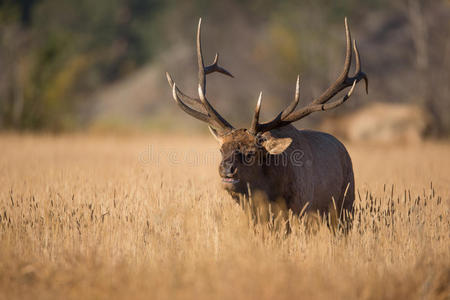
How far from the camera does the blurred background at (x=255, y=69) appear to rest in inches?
739

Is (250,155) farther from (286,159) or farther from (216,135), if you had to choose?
(216,135)

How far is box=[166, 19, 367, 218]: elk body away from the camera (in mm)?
5156

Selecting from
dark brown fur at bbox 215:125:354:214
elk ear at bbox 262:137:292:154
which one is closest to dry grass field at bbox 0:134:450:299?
dark brown fur at bbox 215:125:354:214

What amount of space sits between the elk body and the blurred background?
473 inches

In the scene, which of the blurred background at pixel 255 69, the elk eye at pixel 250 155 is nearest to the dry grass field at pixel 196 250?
the elk eye at pixel 250 155

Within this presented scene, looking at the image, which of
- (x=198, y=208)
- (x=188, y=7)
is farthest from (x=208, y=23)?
(x=198, y=208)

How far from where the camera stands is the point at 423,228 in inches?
206

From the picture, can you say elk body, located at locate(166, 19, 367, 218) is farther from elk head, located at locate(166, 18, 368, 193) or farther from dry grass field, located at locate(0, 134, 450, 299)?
dry grass field, located at locate(0, 134, 450, 299)

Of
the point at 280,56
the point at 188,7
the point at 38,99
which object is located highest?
the point at 188,7

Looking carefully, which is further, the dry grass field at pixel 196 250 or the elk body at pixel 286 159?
the elk body at pixel 286 159

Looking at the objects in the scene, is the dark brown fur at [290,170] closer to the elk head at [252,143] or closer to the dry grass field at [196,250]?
the elk head at [252,143]

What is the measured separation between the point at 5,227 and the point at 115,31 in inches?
1602

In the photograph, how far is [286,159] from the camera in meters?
5.45

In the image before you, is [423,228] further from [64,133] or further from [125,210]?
[64,133]
